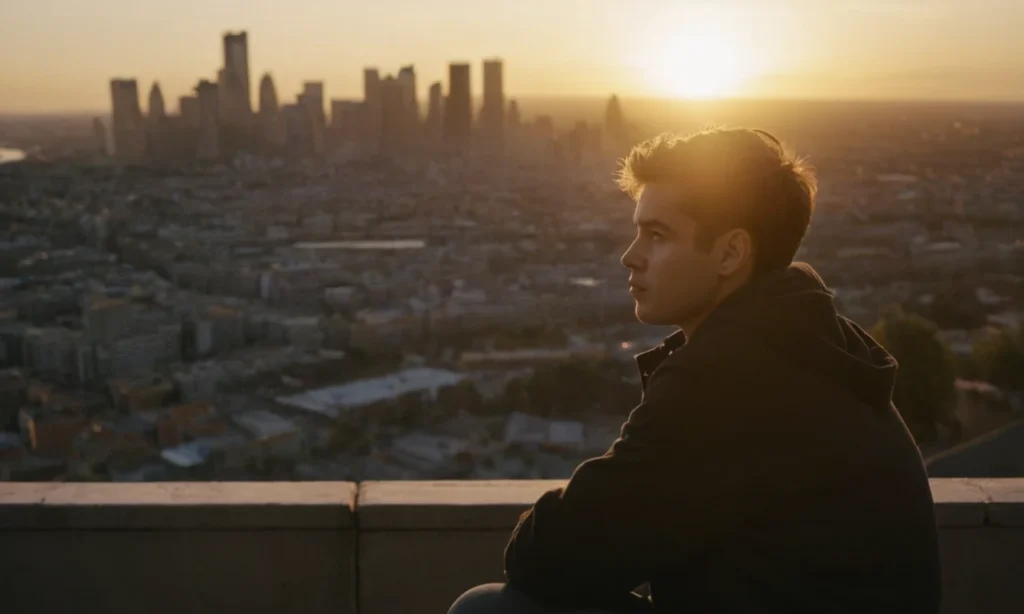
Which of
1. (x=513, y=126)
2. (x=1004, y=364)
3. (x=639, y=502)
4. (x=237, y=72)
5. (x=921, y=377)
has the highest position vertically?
(x=237, y=72)

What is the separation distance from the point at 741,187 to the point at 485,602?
1.76 feet

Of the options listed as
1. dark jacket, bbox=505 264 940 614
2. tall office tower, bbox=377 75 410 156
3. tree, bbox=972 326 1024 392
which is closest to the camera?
dark jacket, bbox=505 264 940 614

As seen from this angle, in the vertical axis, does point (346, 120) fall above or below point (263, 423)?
above

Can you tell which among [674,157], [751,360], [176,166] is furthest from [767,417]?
[176,166]

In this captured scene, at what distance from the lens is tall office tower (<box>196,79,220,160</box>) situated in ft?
131

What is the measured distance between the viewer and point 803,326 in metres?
0.98

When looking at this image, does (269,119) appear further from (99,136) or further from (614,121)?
(614,121)

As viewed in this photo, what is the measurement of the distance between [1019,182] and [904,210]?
5287 mm

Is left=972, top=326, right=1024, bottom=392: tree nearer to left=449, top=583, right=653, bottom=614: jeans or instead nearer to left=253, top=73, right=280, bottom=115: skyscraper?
left=449, top=583, right=653, bottom=614: jeans

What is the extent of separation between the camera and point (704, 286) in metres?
1.07

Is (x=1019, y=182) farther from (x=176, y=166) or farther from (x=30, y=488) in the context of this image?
(x=176, y=166)

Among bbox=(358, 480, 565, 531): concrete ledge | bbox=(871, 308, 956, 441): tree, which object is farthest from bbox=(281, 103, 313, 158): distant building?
bbox=(358, 480, 565, 531): concrete ledge

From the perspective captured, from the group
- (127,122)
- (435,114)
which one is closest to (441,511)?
(127,122)

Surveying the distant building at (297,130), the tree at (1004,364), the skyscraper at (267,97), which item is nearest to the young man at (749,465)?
the tree at (1004,364)
